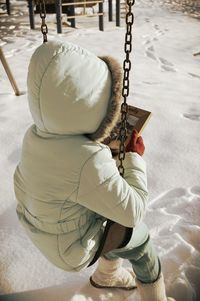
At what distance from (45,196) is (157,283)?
0.59 meters

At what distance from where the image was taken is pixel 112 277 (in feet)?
5.18

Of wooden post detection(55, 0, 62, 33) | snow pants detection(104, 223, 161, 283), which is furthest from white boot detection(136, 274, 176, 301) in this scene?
wooden post detection(55, 0, 62, 33)

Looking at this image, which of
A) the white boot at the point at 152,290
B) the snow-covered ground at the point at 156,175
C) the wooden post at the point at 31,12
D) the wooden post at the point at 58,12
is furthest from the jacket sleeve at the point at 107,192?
the wooden post at the point at 31,12

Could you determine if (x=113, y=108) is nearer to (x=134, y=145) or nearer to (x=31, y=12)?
(x=134, y=145)

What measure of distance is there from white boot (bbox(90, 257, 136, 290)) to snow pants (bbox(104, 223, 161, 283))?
5.7 inches

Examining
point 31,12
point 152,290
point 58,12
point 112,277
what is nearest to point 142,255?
point 152,290

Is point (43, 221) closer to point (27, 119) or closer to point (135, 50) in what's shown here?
point (27, 119)

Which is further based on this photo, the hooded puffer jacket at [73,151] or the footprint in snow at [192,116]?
the footprint in snow at [192,116]

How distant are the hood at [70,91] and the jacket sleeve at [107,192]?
0.11m

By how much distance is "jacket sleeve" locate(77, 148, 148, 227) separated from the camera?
1053 millimetres

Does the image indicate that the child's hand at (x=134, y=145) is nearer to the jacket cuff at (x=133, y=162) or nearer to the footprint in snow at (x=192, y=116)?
the jacket cuff at (x=133, y=162)

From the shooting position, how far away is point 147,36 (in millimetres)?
6863

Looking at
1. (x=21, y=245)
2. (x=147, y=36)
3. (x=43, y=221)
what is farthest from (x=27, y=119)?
(x=147, y=36)

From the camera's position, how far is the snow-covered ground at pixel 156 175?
1676 millimetres
